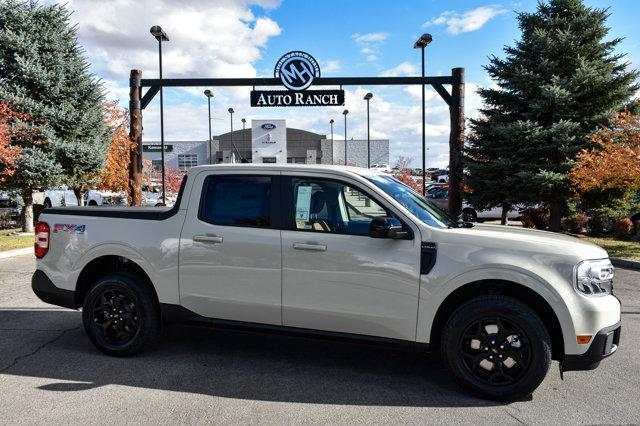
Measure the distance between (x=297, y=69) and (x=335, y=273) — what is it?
11376 mm

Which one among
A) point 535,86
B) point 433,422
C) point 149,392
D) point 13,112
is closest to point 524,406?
point 433,422

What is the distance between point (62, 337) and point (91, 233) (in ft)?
4.63

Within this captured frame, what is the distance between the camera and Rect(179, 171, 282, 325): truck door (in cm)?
433

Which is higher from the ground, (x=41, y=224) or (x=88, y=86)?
(x=88, y=86)

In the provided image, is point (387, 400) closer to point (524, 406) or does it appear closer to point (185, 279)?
point (524, 406)

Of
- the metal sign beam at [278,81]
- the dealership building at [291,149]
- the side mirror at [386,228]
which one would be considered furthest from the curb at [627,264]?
the dealership building at [291,149]

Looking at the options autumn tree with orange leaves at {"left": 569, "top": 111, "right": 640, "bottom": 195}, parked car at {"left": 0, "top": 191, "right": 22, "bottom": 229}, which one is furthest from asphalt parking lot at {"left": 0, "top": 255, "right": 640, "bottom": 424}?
parked car at {"left": 0, "top": 191, "right": 22, "bottom": 229}

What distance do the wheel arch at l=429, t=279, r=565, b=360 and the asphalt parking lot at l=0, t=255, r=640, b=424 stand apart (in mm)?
333

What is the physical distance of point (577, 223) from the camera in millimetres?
16844

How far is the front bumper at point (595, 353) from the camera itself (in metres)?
3.70

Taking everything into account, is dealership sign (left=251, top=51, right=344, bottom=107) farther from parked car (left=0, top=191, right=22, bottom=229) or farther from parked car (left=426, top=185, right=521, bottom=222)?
parked car (left=0, top=191, right=22, bottom=229)

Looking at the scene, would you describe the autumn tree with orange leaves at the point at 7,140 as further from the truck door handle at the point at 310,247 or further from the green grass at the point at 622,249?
the green grass at the point at 622,249

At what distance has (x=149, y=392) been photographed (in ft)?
13.1

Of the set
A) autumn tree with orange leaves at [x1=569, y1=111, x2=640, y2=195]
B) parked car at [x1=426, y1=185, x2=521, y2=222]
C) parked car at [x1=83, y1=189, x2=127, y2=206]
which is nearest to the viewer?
autumn tree with orange leaves at [x1=569, y1=111, x2=640, y2=195]
